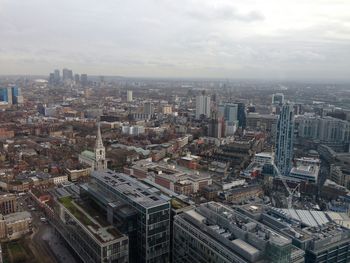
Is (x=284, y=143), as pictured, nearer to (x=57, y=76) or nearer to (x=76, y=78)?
(x=76, y=78)

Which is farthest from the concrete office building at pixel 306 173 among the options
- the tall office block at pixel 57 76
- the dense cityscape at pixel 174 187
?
the tall office block at pixel 57 76

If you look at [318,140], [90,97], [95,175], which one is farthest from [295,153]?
[90,97]

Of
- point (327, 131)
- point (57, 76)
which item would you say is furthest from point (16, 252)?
point (57, 76)

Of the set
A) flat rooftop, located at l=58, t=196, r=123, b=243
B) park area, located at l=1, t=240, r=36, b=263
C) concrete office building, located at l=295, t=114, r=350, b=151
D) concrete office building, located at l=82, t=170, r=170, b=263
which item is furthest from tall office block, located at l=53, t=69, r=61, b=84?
concrete office building, located at l=82, t=170, r=170, b=263

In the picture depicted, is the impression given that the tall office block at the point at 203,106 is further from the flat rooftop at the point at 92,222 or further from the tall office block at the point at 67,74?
the tall office block at the point at 67,74

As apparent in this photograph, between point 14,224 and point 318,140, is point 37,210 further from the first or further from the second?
point 318,140

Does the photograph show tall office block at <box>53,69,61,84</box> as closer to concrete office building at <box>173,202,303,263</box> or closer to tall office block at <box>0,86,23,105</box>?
tall office block at <box>0,86,23,105</box>

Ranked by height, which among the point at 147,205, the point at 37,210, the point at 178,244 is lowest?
the point at 37,210
